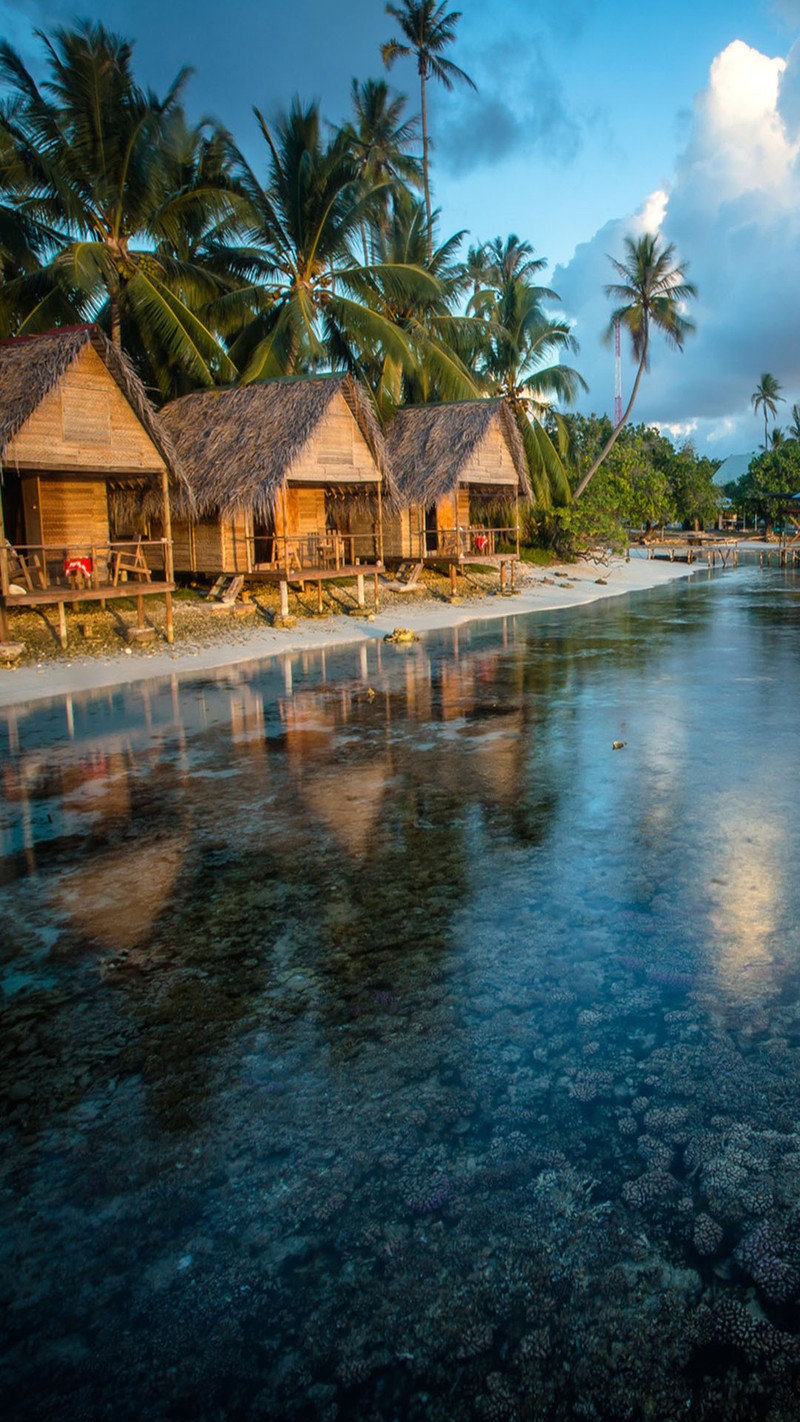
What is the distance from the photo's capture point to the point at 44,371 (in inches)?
595

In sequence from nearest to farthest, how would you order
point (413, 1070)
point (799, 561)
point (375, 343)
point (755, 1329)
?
point (755, 1329)
point (413, 1070)
point (375, 343)
point (799, 561)

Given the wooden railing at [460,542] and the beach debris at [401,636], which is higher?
the wooden railing at [460,542]

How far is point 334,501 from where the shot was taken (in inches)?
1003

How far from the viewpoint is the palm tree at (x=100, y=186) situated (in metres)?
19.5

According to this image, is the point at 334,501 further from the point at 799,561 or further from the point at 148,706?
the point at 799,561

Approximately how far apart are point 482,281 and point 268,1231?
4354cm

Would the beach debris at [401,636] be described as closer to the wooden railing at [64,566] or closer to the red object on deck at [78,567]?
the wooden railing at [64,566]

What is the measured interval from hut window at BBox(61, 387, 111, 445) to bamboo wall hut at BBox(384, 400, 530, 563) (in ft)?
29.3

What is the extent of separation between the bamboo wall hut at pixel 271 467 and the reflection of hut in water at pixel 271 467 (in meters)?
0.02

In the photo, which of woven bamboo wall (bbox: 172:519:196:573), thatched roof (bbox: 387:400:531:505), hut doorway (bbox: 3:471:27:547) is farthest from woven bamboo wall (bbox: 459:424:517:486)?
hut doorway (bbox: 3:471:27:547)

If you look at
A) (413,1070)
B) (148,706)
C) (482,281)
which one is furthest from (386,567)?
(413,1070)

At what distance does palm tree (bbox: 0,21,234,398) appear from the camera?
769 inches

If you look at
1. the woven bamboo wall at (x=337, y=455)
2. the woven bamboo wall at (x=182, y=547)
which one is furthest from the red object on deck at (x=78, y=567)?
the woven bamboo wall at (x=337, y=455)

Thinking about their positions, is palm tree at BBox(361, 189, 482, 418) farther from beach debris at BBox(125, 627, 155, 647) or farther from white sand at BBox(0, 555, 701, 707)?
beach debris at BBox(125, 627, 155, 647)
